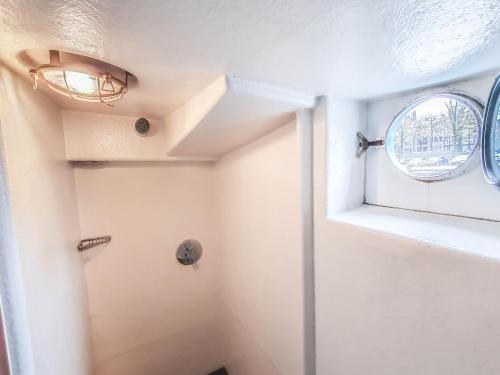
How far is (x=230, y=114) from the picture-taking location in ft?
2.72

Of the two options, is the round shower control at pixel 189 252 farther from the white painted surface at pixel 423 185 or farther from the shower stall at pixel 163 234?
the white painted surface at pixel 423 185

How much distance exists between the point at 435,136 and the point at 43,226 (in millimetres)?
1521

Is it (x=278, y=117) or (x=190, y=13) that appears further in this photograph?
(x=278, y=117)

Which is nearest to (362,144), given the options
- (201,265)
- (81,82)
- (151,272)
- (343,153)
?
(343,153)

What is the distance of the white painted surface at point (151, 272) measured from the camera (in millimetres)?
1342

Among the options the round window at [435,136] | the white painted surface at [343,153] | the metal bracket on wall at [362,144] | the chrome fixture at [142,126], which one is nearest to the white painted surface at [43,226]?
the chrome fixture at [142,126]

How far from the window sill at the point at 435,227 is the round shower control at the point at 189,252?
1.17 m

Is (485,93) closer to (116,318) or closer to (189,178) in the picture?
(189,178)

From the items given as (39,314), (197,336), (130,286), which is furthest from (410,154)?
(197,336)

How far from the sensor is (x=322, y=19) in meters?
0.40

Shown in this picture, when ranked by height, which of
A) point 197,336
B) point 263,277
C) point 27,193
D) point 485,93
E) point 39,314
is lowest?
point 197,336

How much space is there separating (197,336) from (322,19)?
2092 millimetres

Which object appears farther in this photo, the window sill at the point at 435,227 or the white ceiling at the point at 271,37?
the window sill at the point at 435,227

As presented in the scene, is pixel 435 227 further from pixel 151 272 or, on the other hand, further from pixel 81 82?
pixel 151 272
